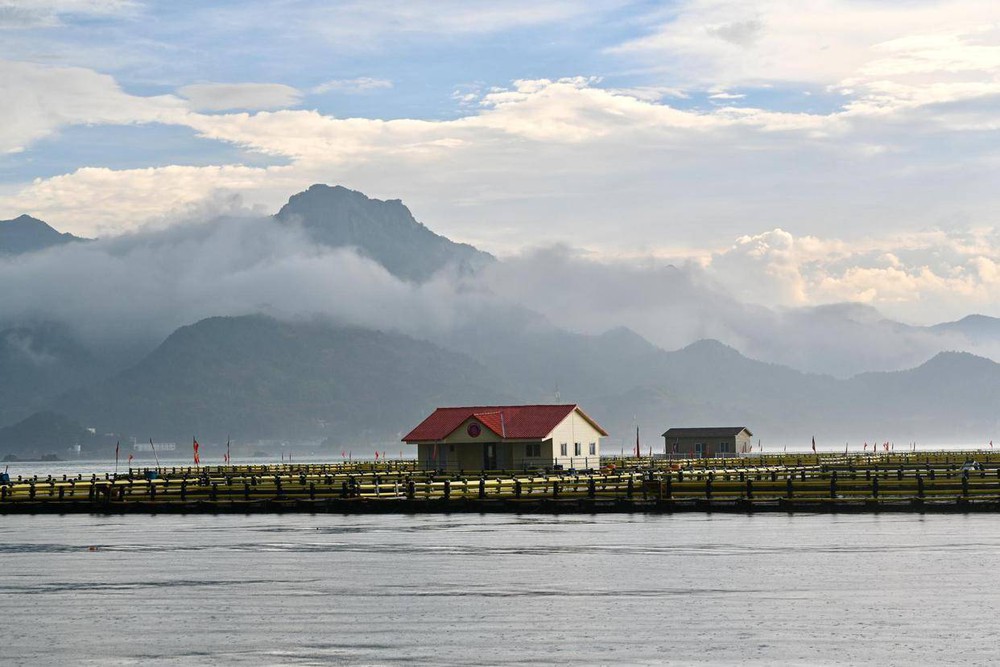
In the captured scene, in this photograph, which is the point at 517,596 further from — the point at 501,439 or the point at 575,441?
the point at 575,441

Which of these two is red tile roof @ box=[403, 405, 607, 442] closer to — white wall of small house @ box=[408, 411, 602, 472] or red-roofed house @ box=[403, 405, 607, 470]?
red-roofed house @ box=[403, 405, 607, 470]

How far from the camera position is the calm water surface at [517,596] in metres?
27.7

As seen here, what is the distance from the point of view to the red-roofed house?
128 metres

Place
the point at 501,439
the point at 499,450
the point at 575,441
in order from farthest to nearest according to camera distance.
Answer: the point at 575,441, the point at 499,450, the point at 501,439

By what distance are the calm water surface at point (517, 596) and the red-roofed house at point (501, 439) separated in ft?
223

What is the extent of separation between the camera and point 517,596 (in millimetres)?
35906

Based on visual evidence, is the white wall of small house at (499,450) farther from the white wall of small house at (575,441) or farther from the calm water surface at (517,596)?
the calm water surface at (517,596)

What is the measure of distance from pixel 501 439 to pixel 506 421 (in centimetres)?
362

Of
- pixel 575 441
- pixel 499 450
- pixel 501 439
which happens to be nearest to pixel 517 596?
pixel 501 439

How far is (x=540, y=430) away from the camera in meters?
128

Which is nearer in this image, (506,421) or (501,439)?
(501,439)

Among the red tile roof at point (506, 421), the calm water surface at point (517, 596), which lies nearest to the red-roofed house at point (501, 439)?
the red tile roof at point (506, 421)

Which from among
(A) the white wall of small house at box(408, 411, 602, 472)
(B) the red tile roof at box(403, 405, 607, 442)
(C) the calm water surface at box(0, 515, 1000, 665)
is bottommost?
(C) the calm water surface at box(0, 515, 1000, 665)

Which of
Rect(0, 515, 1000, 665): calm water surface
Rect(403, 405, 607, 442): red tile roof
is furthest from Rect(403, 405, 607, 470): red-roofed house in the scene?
Rect(0, 515, 1000, 665): calm water surface
